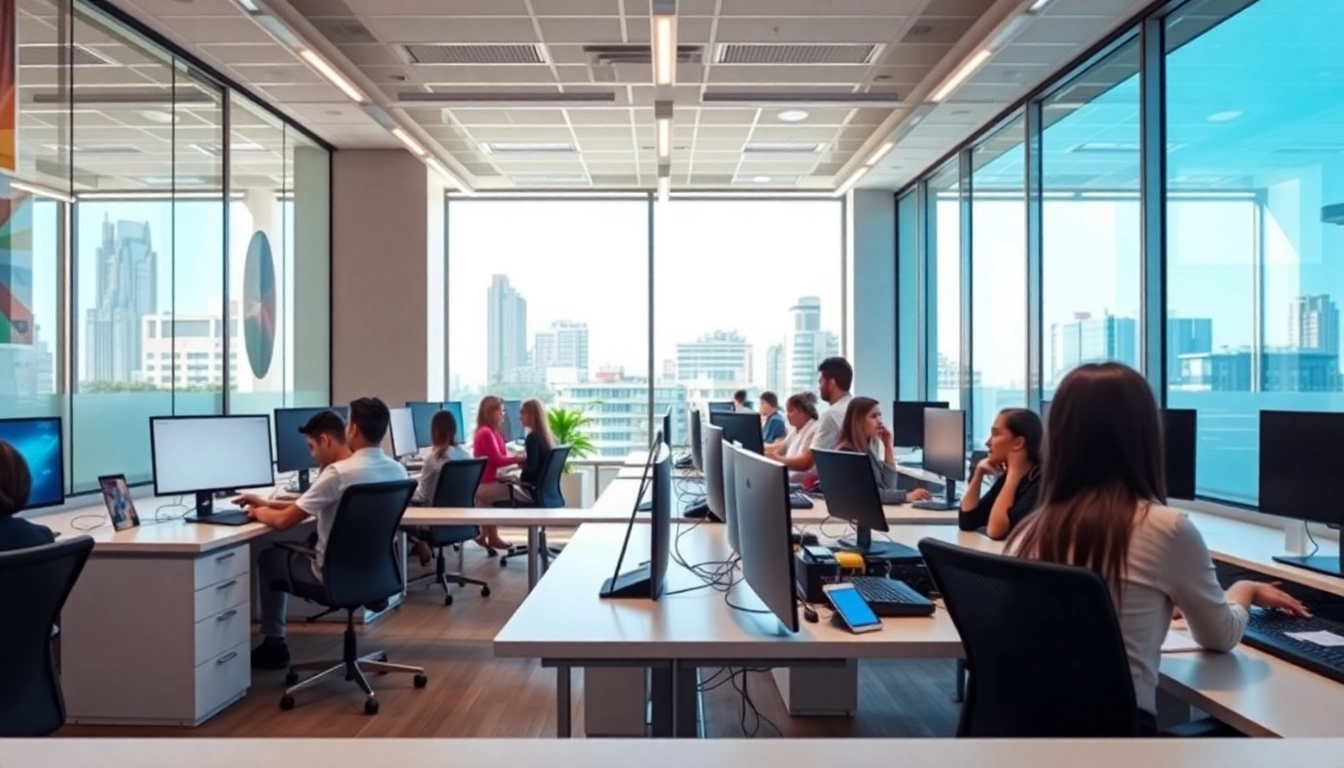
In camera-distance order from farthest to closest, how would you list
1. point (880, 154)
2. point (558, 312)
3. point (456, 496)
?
point (558, 312), point (880, 154), point (456, 496)

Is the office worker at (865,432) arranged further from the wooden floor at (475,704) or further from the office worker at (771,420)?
the office worker at (771,420)

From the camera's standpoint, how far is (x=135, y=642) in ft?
11.3

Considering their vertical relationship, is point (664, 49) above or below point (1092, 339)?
above

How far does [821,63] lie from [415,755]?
17.8ft

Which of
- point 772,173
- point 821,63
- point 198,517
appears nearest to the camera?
point 198,517

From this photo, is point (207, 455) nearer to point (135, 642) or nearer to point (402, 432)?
point (135, 642)

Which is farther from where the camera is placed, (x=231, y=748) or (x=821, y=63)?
(x=821, y=63)

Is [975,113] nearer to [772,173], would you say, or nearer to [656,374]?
[772,173]

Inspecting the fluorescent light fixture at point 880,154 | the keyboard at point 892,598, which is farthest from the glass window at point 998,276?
the keyboard at point 892,598

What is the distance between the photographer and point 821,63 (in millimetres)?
5719

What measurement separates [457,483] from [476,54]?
111 inches

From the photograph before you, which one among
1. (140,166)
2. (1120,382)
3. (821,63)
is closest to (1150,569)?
(1120,382)

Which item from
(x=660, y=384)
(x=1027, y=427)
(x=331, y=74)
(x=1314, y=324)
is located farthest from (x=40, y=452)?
(x=660, y=384)

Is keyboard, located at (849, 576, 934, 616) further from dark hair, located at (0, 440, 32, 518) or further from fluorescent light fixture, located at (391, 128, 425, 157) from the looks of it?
fluorescent light fixture, located at (391, 128, 425, 157)
